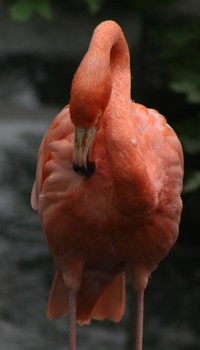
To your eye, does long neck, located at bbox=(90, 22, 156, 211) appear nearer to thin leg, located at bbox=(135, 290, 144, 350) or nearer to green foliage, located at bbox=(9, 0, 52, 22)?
thin leg, located at bbox=(135, 290, 144, 350)

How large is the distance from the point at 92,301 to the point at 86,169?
1.42m

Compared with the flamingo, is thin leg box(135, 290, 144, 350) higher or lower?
lower

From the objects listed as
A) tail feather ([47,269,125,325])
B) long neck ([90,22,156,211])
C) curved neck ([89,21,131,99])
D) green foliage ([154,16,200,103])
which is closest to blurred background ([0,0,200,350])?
green foliage ([154,16,200,103])

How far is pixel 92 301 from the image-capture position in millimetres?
6074

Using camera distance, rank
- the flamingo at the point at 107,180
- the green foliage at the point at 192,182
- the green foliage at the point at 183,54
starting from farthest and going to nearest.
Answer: the green foliage at the point at 183,54
the green foliage at the point at 192,182
the flamingo at the point at 107,180

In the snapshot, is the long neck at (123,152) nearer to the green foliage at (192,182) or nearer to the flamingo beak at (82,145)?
the flamingo beak at (82,145)

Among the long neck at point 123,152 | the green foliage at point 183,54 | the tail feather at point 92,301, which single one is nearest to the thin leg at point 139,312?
the tail feather at point 92,301

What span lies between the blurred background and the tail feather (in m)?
1.07

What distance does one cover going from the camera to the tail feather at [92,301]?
602 centimetres

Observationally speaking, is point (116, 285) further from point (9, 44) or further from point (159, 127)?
point (9, 44)

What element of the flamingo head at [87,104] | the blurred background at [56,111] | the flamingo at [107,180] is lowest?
the blurred background at [56,111]

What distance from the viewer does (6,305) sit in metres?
8.16

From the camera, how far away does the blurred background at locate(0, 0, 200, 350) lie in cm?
783

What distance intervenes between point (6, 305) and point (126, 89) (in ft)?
10.9
